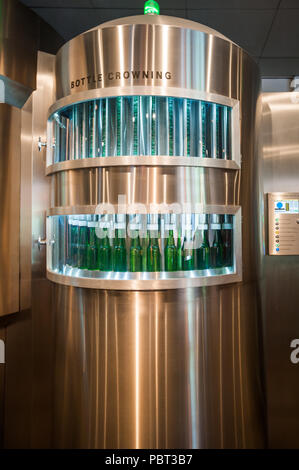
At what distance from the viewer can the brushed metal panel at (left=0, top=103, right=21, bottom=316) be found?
1.62m

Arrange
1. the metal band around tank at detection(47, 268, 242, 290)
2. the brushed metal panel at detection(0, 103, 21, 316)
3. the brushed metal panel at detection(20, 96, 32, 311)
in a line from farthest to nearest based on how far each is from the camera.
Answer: the brushed metal panel at detection(20, 96, 32, 311), the brushed metal panel at detection(0, 103, 21, 316), the metal band around tank at detection(47, 268, 242, 290)

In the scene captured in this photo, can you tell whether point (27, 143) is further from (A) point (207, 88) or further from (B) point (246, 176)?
(B) point (246, 176)

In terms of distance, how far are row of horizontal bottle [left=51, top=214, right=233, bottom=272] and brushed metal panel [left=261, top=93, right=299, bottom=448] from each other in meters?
0.68

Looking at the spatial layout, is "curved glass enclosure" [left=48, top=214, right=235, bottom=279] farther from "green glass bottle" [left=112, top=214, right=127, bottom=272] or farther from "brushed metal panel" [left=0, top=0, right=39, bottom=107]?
"brushed metal panel" [left=0, top=0, right=39, bottom=107]

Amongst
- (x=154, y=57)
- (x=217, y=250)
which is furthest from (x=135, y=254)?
(x=154, y=57)

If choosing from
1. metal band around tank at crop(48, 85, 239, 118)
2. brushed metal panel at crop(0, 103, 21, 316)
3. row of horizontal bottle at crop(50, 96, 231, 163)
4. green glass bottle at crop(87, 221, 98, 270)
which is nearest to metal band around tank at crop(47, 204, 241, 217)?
green glass bottle at crop(87, 221, 98, 270)

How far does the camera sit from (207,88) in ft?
4.55

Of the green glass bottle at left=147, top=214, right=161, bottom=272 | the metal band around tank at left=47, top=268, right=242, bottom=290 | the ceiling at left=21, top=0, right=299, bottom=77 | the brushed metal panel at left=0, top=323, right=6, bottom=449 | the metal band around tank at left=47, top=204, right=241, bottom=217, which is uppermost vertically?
the ceiling at left=21, top=0, right=299, bottom=77

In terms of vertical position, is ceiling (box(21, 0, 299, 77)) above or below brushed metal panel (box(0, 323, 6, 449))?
above

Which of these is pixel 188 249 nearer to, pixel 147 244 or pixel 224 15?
pixel 147 244

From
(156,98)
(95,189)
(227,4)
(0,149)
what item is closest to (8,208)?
(0,149)

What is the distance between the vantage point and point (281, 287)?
6.63 feet

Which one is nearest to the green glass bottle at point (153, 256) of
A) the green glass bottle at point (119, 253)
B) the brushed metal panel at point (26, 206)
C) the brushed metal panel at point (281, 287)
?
the green glass bottle at point (119, 253)

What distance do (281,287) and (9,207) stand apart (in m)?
1.75
